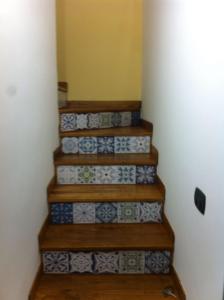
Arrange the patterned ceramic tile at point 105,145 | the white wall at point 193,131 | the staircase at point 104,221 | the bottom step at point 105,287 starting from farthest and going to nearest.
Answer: the patterned ceramic tile at point 105,145 < the staircase at point 104,221 < the bottom step at point 105,287 < the white wall at point 193,131

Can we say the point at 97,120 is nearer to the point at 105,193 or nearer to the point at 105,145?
the point at 105,145

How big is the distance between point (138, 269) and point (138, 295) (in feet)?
0.74

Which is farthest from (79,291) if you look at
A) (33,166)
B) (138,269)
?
(33,166)

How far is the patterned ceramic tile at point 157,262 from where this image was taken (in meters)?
2.15

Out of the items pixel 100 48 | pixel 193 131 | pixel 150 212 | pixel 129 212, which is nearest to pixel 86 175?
→ pixel 129 212

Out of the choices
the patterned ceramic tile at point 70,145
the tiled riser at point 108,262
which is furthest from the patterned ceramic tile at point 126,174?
the tiled riser at point 108,262

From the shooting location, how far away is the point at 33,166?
2.03 m

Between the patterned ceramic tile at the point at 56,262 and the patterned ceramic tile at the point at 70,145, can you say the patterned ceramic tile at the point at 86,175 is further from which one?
the patterned ceramic tile at the point at 56,262

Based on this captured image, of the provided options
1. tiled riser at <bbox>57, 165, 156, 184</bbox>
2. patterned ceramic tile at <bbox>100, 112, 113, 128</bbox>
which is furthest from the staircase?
patterned ceramic tile at <bbox>100, 112, 113, 128</bbox>

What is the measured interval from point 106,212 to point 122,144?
2.40 ft

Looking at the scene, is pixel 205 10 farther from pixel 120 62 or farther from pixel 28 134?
pixel 120 62

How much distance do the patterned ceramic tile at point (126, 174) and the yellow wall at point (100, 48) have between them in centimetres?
123

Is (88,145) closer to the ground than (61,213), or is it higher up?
higher up

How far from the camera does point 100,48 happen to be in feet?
11.6
